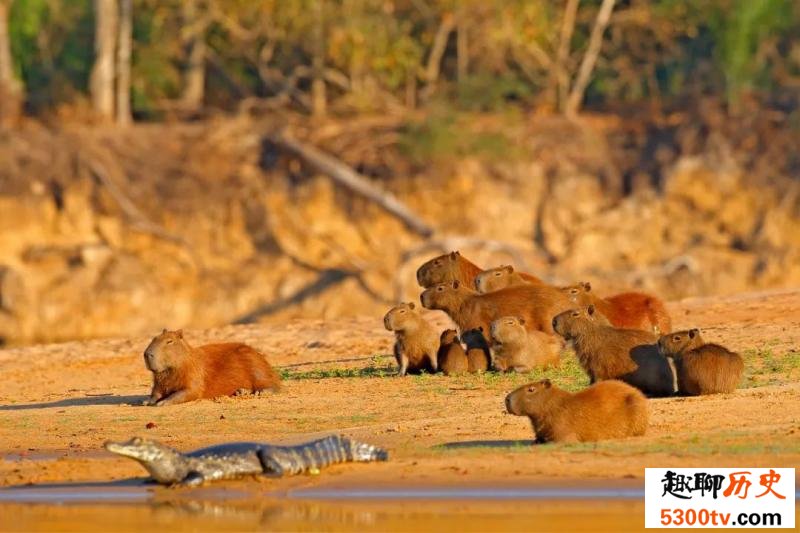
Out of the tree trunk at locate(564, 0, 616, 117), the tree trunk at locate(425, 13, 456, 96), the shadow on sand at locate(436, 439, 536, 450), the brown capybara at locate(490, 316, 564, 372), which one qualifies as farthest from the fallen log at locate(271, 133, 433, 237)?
the shadow on sand at locate(436, 439, 536, 450)

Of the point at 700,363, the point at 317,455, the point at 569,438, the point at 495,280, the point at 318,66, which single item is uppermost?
the point at 318,66

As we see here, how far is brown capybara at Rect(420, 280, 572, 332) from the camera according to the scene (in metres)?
14.2

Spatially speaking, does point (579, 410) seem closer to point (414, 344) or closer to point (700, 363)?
point (700, 363)

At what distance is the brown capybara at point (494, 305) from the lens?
14188 millimetres

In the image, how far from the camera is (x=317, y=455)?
10055 millimetres

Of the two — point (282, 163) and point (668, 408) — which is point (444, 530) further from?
point (282, 163)

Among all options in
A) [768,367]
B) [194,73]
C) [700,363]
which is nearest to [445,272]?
[768,367]

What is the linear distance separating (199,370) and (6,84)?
1627 cm

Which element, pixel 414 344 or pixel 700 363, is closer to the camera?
pixel 700 363

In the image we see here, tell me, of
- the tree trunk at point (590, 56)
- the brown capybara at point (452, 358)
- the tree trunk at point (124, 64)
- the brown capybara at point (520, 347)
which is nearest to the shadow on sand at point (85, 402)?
the brown capybara at point (452, 358)

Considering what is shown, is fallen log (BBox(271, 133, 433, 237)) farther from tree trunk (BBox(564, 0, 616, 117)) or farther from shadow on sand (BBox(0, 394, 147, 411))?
shadow on sand (BBox(0, 394, 147, 411))

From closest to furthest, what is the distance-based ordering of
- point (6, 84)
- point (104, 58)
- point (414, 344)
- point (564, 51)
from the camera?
point (414, 344) < point (6, 84) < point (104, 58) < point (564, 51)

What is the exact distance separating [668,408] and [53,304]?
55.8 feet

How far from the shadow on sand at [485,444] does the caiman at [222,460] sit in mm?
894
